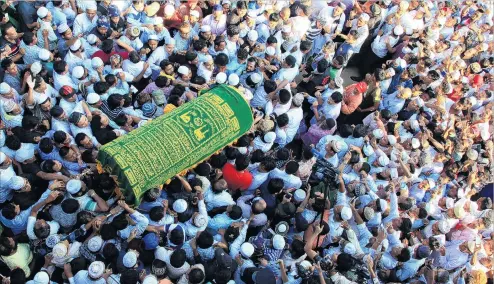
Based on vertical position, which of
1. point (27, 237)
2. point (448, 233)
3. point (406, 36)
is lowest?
point (448, 233)

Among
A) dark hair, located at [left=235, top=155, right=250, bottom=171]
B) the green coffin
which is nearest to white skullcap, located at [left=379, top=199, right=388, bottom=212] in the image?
dark hair, located at [left=235, top=155, right=250, bottom=171]

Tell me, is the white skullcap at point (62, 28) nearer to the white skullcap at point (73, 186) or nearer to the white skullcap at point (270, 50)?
the white skullcap at point (73, 186)

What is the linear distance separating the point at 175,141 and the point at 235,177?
1.11 m

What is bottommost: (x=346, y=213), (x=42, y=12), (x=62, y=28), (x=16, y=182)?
(x=346, y=213)

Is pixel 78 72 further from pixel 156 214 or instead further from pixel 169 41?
pixel 156 214

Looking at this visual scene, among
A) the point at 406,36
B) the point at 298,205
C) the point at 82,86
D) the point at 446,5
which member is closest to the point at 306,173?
the point at 298,205

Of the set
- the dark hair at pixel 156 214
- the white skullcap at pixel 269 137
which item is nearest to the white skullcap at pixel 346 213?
the white skullcap at pixel 269 137

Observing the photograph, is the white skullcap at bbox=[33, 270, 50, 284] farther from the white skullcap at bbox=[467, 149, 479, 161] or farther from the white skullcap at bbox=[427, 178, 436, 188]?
the white skullcap at bbox=[467, 149, 479, 161]

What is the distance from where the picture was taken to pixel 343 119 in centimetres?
847

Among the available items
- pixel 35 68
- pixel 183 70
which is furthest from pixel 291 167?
pixel 35 68

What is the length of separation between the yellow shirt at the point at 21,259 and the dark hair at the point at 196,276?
6.07ft

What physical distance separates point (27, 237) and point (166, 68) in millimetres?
2904

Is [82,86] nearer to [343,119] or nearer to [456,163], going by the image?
[343,119]

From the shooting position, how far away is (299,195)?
6.50 m
